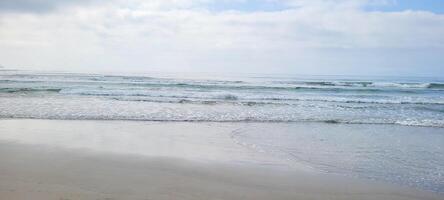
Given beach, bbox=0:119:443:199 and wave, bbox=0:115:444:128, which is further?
wave, bbox=0:115:444:128

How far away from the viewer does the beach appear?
4893 millimetres

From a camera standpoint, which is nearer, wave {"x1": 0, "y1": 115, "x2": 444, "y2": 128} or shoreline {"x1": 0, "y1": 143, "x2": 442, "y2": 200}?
shoreline {"x1": 0, "y1": 143, "x2": 442, "y2": 200}

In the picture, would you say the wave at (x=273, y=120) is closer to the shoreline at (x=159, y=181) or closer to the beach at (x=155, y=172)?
the beach at (x=155, y=172)

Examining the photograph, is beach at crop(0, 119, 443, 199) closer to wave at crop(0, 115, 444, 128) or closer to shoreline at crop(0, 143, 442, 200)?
shoreline at crop(0, 143, 442, 200)

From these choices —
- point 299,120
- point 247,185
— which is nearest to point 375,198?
point 247,185

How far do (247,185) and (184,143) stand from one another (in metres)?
3.57

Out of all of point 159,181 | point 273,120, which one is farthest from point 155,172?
point 273,120

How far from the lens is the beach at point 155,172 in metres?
4.89

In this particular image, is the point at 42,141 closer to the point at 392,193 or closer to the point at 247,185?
the point at 247,185

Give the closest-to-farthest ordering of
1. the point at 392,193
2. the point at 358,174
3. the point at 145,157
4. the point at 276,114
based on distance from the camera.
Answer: the point at 392,193, the point at 358,174, the point at 145,157, the point at 276,114

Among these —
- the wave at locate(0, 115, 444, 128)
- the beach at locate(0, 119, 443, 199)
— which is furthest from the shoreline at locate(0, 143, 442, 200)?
the wave at locate(0, 115, 444, 128)

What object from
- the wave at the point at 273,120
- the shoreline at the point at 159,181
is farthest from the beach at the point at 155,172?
the wave at the point at 273,120

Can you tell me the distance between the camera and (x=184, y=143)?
28.5 ft

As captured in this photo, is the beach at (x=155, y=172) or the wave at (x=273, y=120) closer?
the beach at (x=155, y=172)
